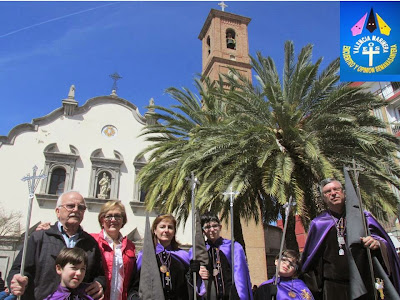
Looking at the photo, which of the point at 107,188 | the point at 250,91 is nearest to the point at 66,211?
the point at 250,91

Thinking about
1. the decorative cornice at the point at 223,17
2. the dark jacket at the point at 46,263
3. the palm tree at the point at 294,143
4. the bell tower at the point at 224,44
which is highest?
the decorative cornice at the point at 223,17

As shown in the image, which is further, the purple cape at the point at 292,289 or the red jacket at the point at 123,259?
the purple cape at the point at 292,289

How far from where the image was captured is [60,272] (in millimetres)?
3457

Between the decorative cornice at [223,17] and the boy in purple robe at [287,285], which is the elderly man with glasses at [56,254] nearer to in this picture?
the boy in purple robe at [287,285]

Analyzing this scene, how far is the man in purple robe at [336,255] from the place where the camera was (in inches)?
157

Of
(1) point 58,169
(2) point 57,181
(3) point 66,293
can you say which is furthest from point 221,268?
(1) point 58,169

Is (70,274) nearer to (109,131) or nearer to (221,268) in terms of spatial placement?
(221,268)

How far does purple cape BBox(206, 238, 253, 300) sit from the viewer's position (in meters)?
4.86

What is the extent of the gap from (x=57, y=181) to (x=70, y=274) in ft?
54.1

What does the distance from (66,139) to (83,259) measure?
1732 cm

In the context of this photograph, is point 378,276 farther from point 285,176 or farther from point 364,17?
point 364,17

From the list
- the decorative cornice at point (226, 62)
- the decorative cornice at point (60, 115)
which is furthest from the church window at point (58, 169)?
the decorative cornice at point (226, 62)

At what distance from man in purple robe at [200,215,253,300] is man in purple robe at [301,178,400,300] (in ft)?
2.65

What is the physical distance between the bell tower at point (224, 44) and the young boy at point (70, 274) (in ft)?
68.7
